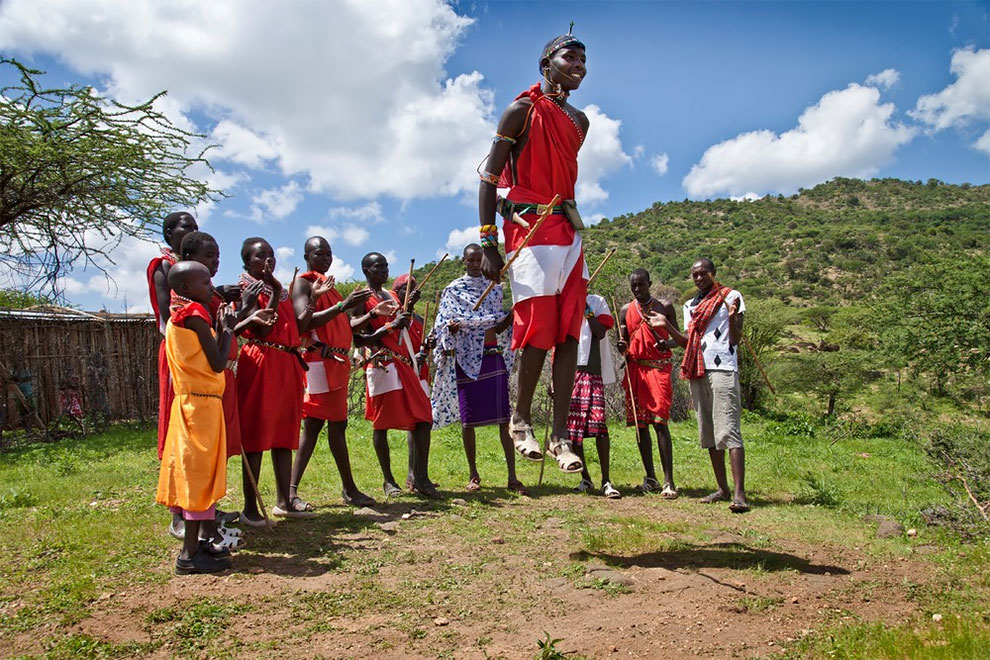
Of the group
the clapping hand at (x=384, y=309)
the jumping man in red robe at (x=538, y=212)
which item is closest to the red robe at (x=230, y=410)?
the clapping hand at (x=384, y=309)

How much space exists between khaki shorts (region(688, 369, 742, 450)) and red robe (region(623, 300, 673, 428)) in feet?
1.35

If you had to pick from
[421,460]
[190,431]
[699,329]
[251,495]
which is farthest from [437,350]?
[190,431]

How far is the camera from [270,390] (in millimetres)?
4832

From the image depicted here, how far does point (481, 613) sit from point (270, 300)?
2.71 metres

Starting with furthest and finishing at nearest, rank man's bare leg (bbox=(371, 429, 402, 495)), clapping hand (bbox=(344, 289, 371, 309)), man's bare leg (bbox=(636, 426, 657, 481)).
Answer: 1. man's bare leg (bbox=(636, 426, 657, 481))
2. man's bare leg (bbox=(371, 429, 402, 495))
3. clapping hand (bbox=(344, 289, 371, 309))

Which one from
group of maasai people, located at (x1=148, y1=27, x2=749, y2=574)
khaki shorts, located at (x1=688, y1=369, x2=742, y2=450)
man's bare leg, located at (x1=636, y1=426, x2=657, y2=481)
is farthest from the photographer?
man's bare leg, located at (x1=636, y1=426, x2=657, y2=481)

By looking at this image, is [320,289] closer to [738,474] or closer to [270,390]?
[270,390]

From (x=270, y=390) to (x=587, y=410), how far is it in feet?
10.8

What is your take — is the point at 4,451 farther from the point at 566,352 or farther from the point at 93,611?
the point at 566,352

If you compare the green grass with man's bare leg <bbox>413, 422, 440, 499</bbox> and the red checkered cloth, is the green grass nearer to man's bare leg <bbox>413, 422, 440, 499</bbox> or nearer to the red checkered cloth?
man's bare leg <bbox>413, 422, 440, 499</bbox>

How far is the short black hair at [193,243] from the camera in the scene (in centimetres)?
430

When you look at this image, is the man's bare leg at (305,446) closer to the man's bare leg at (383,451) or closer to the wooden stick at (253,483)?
the man's bare leg at (383,451)

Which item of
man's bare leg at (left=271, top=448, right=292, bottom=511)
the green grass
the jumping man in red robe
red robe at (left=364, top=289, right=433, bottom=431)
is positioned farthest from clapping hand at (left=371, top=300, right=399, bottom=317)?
the jumping man in red robe

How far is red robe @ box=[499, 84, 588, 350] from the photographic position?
4.02m
